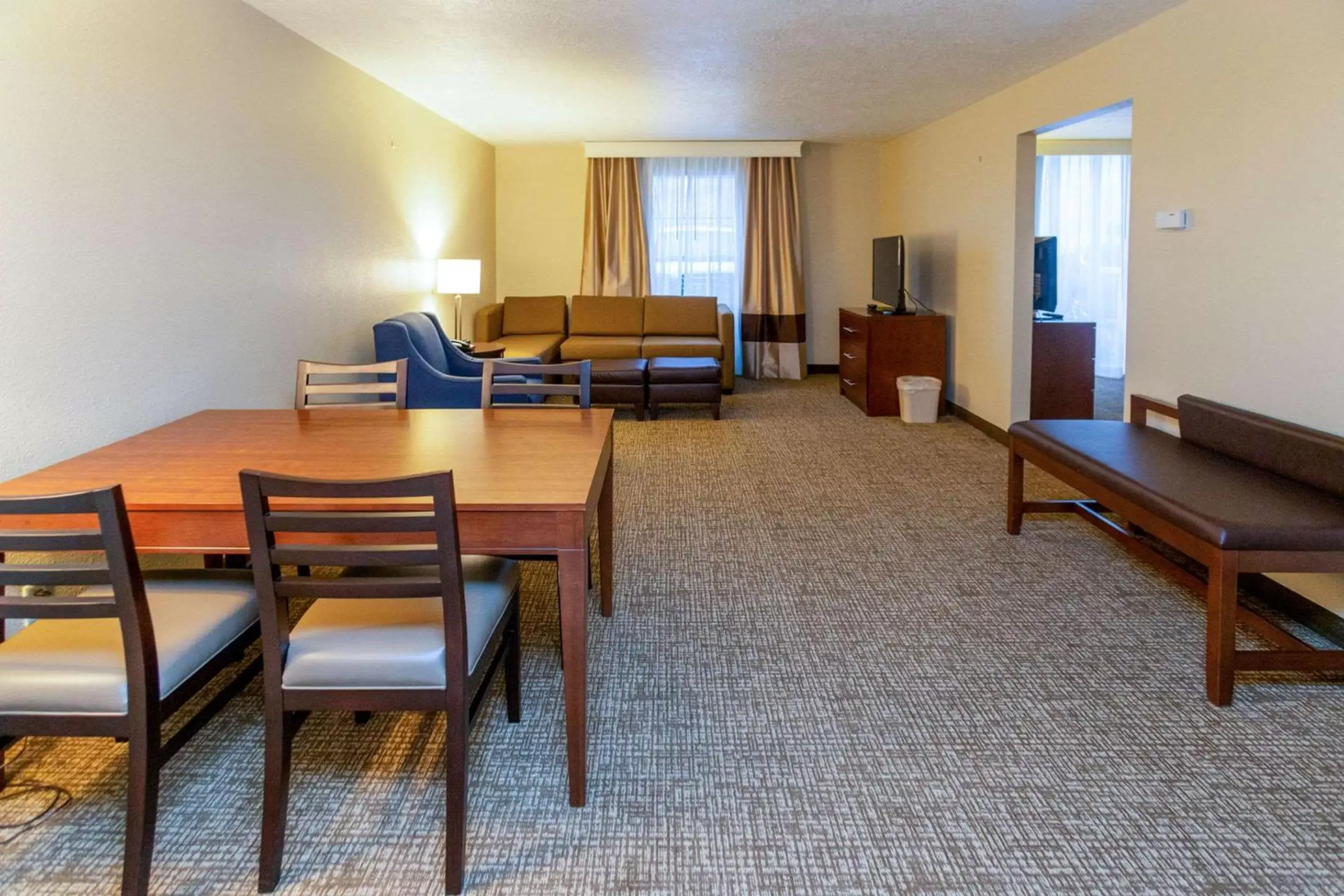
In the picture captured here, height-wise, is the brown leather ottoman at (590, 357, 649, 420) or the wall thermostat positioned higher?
the wall thermostat

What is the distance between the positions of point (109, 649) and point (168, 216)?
2.07 m

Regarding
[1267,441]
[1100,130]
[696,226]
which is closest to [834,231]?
[696,226]

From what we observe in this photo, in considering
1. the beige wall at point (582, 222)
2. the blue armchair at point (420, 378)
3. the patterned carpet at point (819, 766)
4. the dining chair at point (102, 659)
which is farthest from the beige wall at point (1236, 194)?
the beige wall at point (582, 222)

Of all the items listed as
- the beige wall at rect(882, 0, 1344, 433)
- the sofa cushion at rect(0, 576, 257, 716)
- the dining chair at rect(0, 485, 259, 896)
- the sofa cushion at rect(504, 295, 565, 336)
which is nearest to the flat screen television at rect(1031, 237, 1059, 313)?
the beige wall at rect(882, 0, 1344, 433)

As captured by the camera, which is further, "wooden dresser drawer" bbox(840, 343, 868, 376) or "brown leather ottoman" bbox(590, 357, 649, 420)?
"wooden dresser drawer" bbox(840, 343, 868, 376)

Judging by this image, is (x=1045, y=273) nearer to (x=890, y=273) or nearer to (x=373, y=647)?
(x=890, y=273)

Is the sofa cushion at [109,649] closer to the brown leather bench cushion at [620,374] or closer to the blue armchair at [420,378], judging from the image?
the blue armchair at [420,378]

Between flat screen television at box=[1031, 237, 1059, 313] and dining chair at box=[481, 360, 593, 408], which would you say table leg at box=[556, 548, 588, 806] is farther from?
flat screen television at box=[1031, 237, 1059, 313]

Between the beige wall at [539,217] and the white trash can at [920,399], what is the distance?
3.76 metres

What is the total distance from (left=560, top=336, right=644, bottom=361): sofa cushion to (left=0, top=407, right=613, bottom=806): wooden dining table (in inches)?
168

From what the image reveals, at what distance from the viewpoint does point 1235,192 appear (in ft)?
11.1

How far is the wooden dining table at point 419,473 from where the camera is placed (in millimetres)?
1909

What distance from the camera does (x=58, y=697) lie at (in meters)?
1.67

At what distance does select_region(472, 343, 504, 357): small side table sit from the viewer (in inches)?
264
